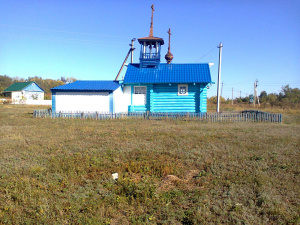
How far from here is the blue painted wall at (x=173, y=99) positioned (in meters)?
18.5

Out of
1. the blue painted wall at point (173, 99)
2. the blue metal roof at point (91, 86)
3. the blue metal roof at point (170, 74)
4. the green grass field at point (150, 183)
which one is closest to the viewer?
the green grass field at point (150, 183)

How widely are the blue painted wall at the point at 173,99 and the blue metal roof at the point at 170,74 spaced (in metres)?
0.52

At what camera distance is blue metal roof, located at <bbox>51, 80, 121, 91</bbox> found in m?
17.8

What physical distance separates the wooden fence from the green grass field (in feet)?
23.1

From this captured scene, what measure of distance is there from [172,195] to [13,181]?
3153mm

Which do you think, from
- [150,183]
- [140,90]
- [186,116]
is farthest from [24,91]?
[150,183]

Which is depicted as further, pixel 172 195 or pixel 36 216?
pixel 172 195

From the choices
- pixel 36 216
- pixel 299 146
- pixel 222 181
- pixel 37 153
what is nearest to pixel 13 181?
pixel 36 216

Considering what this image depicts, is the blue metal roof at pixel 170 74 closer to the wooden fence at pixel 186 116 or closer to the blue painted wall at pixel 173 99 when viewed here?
the blue painted wall at pixel 173 99

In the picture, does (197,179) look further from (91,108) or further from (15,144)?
(91,108)

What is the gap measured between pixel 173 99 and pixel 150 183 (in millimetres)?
14111

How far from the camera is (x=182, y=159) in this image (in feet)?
21.8

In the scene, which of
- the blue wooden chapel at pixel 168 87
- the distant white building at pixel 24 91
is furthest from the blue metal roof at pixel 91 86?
the distant white building at pixel 24 91

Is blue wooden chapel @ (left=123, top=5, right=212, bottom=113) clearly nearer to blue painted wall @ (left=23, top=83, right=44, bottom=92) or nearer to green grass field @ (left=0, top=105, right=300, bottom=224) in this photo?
green grass field @ (left=0, top=105, right=300, bottom=224)
